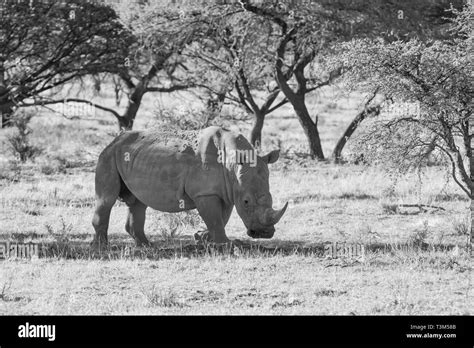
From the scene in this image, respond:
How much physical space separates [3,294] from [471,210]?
23.3 feet

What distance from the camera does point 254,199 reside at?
11539 millimetres

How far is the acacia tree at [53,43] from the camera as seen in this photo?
24.3m

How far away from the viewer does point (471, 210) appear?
45.1 feet

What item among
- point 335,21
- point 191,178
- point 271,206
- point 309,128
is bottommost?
point 271,206

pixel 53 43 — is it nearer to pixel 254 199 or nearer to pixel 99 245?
pixel 99 245

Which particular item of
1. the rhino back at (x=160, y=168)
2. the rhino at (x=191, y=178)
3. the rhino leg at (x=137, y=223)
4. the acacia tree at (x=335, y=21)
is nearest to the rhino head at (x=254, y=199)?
the rhino at (x=191, y=178)

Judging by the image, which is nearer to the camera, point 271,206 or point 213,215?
point 271,206

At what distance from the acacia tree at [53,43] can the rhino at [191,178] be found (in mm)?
12283

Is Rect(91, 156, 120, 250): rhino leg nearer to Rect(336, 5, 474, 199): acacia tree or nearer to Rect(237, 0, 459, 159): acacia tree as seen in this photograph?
Rect(336, 5, 474, 199): acacia tree

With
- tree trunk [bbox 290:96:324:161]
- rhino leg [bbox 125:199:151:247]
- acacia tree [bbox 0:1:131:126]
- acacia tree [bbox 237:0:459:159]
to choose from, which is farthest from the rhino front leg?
acacia tree [bbox 0:1:131:126]

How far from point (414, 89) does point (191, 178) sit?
3.26 metres

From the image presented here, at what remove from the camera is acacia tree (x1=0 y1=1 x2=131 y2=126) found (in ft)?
79.7

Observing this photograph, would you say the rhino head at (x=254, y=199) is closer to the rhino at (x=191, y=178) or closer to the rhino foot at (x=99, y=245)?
the rhino at (x=191, y=178)

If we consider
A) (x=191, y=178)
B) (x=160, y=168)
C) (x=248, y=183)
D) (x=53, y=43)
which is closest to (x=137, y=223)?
(x=160, y=168)
